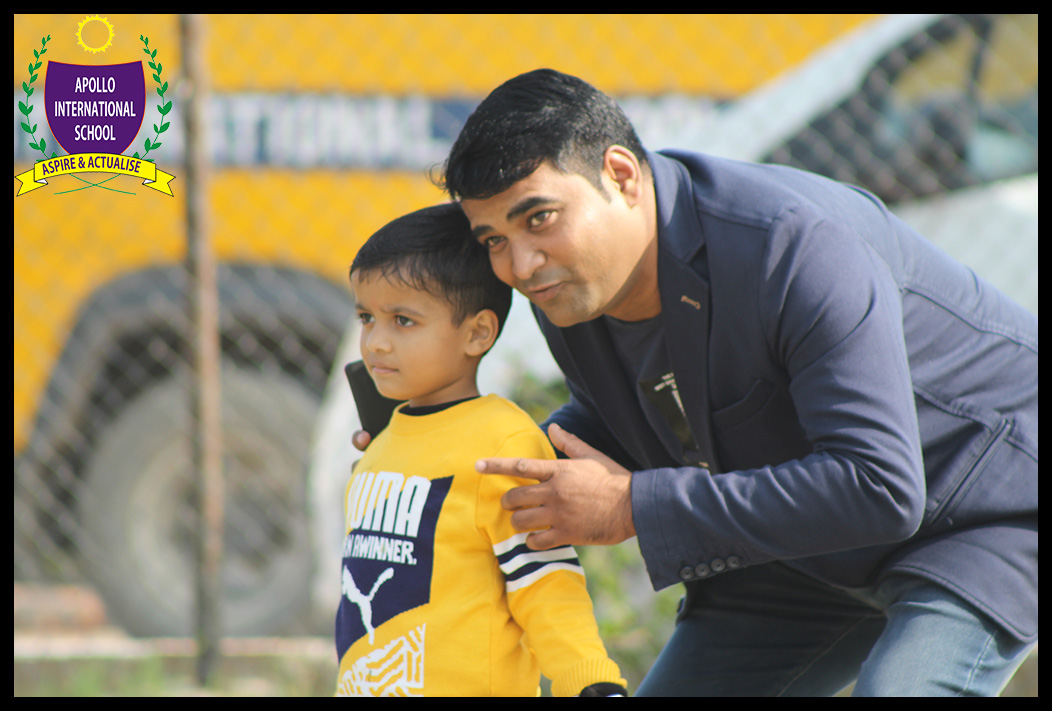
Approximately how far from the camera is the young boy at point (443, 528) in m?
1.53

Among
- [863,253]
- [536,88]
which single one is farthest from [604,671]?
[536,88]

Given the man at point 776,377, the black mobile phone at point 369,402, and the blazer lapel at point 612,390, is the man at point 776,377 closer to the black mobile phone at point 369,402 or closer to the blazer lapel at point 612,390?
the blazer lapel at point 612,390

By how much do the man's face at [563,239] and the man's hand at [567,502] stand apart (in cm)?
29

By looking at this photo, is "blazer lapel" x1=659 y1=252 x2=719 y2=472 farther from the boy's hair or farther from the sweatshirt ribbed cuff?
the sweatshirt ribbed cuff

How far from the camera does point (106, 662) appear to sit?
3.50 metres

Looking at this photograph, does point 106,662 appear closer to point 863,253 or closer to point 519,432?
point 519,432

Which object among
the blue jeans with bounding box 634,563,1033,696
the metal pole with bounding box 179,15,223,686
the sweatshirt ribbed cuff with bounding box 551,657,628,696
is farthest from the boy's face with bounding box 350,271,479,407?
the metal pole with bounding box 179,15,223,686

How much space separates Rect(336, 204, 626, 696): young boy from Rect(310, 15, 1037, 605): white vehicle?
4.48 feet

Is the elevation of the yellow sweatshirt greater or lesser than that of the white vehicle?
lesser

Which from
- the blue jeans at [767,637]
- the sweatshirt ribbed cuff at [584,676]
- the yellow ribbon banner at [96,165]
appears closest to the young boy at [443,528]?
the sweatshirt ribbed cuff at [584,676]

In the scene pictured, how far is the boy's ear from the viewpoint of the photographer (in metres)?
1.69

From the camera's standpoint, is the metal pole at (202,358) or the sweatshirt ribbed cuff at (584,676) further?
the metal pole at (202,358)

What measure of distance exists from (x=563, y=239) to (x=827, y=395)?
18.8 inches

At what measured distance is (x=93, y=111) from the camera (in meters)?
2.50
